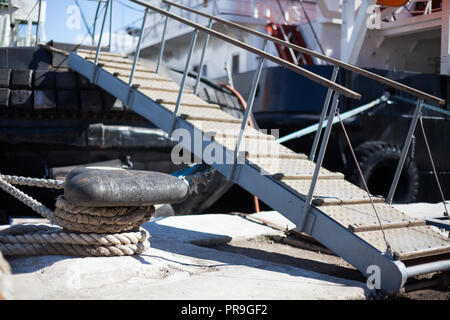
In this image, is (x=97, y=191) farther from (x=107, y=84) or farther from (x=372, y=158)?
(x=372, y=158)

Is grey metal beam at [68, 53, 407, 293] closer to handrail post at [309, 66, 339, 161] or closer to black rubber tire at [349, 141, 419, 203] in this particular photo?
handrail post at [309, 66, 339, 161]

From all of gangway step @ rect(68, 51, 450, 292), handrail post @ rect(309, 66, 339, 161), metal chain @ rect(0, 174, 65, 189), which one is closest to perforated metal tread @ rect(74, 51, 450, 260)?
gangway step @ rect(68, 51, 450, 292)

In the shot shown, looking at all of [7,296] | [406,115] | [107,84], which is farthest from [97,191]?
[406,115]

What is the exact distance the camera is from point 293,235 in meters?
4.14

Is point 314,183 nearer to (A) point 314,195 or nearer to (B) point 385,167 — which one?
(A) point 314,195

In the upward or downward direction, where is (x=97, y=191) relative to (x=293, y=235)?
upward

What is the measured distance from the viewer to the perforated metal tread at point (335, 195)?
2.96 m

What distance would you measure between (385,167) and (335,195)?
13.4ft

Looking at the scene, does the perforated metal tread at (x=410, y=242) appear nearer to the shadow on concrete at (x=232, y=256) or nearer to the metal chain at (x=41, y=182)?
the shadow on concrete at (x=232, y=256)

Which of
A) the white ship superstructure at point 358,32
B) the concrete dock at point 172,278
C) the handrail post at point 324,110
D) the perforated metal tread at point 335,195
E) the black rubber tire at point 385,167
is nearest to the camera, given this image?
the concrete dock at point 172,278

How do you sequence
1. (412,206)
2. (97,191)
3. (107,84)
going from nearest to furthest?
(97,191)
(107,84)
(412,206)

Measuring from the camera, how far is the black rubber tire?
6.82 m

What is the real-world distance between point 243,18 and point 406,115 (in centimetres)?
385

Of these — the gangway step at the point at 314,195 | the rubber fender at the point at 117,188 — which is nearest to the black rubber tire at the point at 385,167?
the gangway step at the point at 314,195
